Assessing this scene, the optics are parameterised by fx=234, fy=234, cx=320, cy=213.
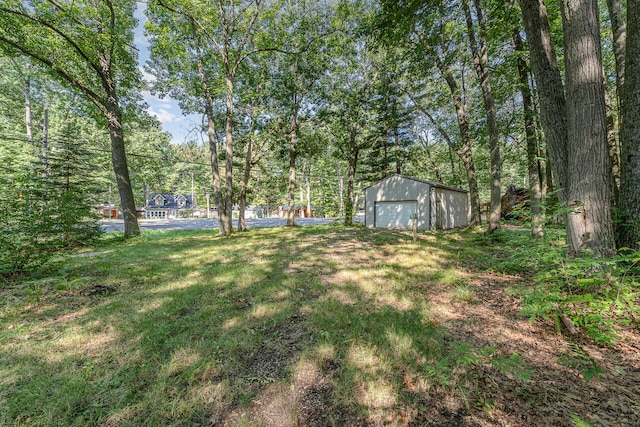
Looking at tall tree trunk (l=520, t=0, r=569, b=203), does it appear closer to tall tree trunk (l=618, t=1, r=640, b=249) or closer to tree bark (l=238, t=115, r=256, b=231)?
tall tree trunk (l=618, t=1, r=640, b=249)

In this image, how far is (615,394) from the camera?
5.43ft

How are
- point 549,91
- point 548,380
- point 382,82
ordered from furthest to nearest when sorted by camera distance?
1. point 382,82
2. point 549,91
3. point 548,380

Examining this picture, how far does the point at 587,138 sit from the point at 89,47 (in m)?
14.1

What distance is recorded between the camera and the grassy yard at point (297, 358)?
160 centimetres

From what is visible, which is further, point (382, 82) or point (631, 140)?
point (382, 82)

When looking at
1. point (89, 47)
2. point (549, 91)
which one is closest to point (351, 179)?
point (549, 91)

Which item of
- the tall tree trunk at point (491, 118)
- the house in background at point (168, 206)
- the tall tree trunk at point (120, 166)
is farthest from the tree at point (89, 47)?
the house in background at point (168, 206)

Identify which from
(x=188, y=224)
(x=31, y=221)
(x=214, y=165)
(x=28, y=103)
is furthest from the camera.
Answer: (x=188, y=224)

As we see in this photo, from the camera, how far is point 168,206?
41750mm

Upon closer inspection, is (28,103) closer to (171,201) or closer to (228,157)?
(228,157)

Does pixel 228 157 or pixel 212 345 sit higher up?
pixel 228 157

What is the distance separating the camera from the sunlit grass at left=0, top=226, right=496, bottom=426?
167 cm

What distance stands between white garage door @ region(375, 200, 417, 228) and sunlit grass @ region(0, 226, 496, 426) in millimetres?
9484

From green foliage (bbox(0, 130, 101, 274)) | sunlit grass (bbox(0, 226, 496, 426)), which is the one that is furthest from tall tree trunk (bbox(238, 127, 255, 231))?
sunlit grass (bbox(0, 226, 496, 426))
